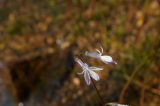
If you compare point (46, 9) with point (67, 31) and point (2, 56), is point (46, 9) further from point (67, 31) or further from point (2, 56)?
point (2, 56)

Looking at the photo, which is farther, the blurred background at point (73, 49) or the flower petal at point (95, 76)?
the blurred background at point (73, 49)

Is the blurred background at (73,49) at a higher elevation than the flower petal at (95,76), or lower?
higher

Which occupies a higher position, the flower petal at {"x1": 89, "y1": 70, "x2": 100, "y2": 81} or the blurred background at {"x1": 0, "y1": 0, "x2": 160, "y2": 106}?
the blurred background at {"x1": 0, "y1": 0, "x2": 160, "y2": 106}

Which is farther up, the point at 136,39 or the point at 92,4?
the point at 92,4

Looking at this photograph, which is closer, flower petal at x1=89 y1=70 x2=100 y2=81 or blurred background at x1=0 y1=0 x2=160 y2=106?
flower petal at x1=89 y1=70 x2=100 y2=81

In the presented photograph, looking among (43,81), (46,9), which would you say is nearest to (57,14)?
(46,9)

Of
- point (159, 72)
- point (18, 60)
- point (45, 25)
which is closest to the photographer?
point (159, 72)

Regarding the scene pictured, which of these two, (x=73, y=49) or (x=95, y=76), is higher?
(x=73, y=49)

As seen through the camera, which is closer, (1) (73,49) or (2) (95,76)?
(2) (95,76)
